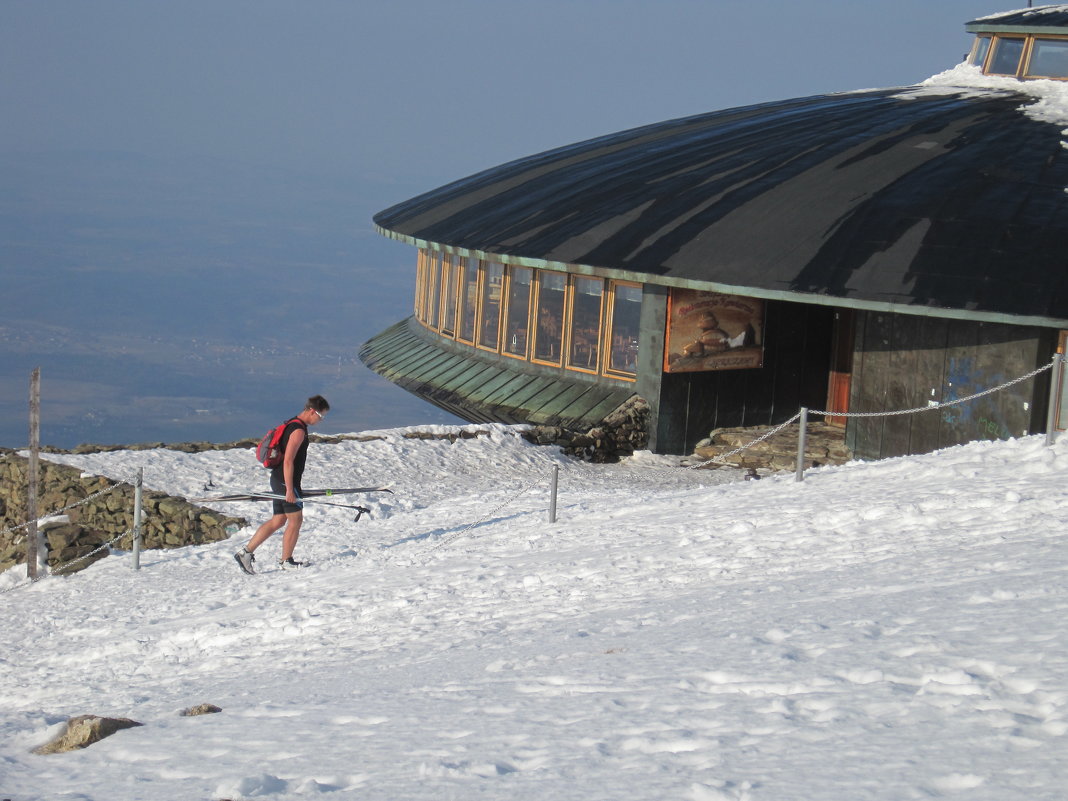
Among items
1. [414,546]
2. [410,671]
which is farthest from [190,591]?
[410,671]

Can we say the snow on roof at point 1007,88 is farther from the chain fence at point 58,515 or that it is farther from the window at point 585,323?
the chain fence at point 58,515

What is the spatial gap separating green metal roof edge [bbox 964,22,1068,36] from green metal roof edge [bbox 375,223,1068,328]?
9.19 metres

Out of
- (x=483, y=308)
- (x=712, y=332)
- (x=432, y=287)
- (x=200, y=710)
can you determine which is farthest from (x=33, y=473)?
(x=432, y=287)

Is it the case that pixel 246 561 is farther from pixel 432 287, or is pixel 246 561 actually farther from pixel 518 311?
pixel 432 287

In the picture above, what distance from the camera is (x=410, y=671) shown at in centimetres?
807

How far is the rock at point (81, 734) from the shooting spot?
22.6ft

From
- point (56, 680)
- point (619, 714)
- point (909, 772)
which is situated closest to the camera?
point (909, 772)

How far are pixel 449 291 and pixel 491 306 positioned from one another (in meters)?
1.88

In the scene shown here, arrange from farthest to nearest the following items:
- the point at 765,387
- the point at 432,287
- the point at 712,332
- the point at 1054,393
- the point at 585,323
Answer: the point at 432,287, the point at 585,323, the point at 765,387, the point at 712,332, the point at 1054,393

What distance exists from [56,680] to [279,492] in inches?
122

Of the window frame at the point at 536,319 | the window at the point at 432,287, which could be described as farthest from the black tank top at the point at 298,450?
the window at the point at 432,287

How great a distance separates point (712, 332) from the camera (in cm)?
1955

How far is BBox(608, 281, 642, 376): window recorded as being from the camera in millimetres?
19797

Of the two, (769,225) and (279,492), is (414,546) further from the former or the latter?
(769,225)
